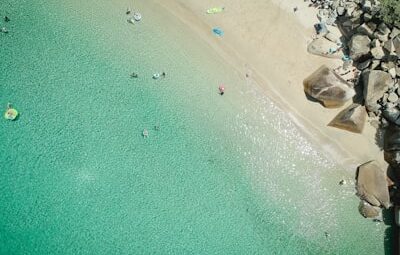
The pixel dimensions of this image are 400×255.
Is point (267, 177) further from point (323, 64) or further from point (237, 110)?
point (323, 64)

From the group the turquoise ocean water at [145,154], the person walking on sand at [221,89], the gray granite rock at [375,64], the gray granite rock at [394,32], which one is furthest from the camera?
the gray granite rock at [394,32]

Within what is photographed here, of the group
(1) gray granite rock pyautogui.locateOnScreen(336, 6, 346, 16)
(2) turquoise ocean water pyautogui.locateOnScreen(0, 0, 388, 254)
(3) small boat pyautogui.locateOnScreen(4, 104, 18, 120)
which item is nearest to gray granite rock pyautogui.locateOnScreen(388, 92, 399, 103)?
(2) turquoise ocean water pyautogui.locateOnScreen(0, 0, 388, 254)

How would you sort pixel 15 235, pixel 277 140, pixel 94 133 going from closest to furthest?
1. pixel 15 235
2. pixel 94 133
3. pixel 277 140

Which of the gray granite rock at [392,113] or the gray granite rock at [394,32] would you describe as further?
the gray granite rock at [394,32]

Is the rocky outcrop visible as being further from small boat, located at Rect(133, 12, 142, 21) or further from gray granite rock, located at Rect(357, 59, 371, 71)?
small boat, located at Rect(133, 12, 142, 21)

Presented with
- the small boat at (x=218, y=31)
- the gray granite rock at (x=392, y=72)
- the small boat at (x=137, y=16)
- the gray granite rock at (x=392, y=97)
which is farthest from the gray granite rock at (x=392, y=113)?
the small boat at (x=137, y=16)

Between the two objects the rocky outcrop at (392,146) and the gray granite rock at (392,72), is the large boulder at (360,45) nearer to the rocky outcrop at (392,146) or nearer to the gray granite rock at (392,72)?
the gray granite rock at (392,72)

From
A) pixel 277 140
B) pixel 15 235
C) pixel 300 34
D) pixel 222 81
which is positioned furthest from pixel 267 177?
pixel 15 235
